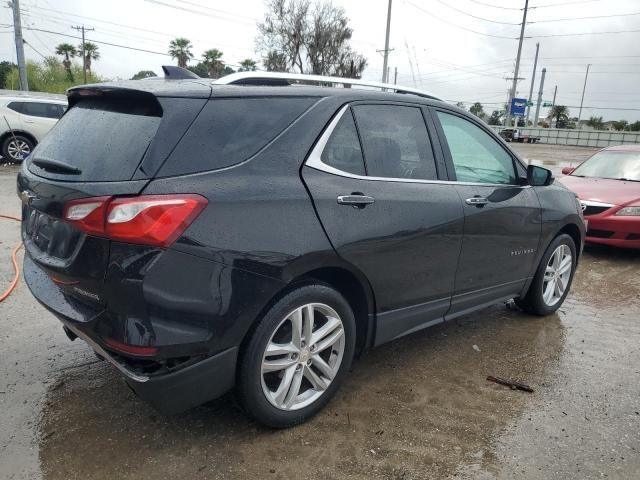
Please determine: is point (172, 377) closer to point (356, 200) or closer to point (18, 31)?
point (356, 200)

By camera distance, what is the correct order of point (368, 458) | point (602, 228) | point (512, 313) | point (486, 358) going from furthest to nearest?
point (602, 228) < point (512, 313) < point (486, 358) < point (368, 458)

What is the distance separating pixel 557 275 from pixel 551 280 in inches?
3.7

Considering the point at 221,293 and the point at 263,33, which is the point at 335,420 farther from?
the point at 263,33

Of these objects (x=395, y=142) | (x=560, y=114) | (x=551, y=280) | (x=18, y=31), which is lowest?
(x=551, y=280)

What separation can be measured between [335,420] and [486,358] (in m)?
1.41

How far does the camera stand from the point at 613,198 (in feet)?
21.5

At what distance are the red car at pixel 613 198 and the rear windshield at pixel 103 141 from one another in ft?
19.6

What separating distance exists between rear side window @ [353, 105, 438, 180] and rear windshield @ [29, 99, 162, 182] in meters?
1.19

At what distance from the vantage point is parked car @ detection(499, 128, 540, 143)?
49925mm

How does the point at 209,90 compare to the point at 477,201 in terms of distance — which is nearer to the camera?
the point at 209,90

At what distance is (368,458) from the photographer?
248 centimetres

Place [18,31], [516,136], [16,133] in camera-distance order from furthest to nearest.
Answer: [516,136] → [18,31] → [16,133]

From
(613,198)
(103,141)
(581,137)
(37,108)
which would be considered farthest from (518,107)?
(103,141)

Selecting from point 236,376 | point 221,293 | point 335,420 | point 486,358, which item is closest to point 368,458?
point 335,420
